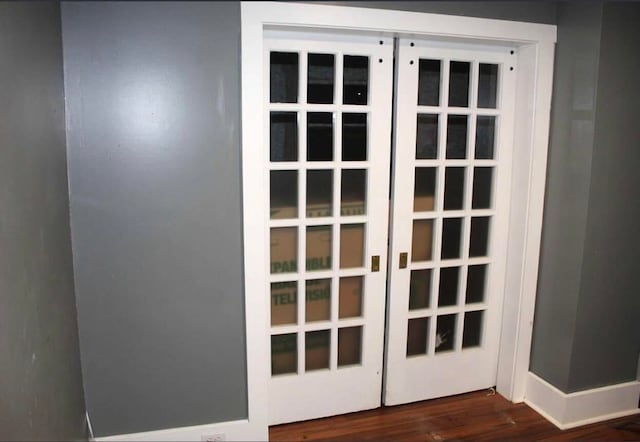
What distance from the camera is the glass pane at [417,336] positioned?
1.88m

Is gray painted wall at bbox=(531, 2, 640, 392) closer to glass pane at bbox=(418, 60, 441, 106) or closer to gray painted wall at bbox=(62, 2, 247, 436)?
glass pane at bbox=(418, 60, 441, 106)

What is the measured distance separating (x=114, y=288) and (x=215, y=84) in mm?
784

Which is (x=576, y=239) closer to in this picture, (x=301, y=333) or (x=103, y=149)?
(x=301, y=333)

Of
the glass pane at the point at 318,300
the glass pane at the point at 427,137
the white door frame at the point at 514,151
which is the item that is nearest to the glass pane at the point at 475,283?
the white door frame at the point at 514,151

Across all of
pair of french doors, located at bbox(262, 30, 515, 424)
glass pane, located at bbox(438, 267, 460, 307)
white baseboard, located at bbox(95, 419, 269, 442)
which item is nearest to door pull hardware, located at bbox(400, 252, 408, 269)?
pair of french doors, located at bbox(262, 30, 515, 424)

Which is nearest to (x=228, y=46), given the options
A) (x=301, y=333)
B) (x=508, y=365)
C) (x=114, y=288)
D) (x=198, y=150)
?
(x=198, y=150)

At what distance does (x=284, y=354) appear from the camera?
1732 millimetres

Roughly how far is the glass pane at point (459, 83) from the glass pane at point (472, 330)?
3.18 ft

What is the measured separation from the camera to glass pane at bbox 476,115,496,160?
1.82 m

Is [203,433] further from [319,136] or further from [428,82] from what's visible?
[428,82]

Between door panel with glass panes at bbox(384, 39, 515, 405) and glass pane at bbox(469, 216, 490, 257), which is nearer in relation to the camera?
door panel with glass panes at bbox(384, 39, 515, 405)

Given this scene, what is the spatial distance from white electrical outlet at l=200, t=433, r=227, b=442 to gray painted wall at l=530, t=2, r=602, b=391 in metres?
1.40

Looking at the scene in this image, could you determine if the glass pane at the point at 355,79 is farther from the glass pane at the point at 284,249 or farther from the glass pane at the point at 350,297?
the glass pane at the point at 350,297

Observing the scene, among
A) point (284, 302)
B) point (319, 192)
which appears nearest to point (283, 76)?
point (319, 192)
